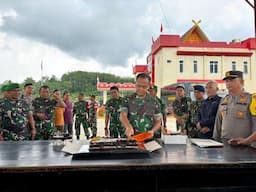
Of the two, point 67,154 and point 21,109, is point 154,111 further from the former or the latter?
point 21,109

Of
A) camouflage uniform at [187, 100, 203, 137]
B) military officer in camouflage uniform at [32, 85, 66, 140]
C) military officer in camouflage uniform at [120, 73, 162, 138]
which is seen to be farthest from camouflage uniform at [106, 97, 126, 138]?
military officer in camouflage uniform at [120, 73, 162, 138]

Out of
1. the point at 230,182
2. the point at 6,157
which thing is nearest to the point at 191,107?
the point at 230,182

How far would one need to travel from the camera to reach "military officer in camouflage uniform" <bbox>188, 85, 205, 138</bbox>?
3740 mm

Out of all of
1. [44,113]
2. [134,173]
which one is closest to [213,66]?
[44,113]

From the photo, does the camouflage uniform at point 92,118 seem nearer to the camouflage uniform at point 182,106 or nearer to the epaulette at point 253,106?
the camouflage uniform at point 182,106

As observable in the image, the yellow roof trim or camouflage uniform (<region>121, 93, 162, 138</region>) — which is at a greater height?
the yellow roof trim

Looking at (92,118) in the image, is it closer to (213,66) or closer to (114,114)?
(114,114)

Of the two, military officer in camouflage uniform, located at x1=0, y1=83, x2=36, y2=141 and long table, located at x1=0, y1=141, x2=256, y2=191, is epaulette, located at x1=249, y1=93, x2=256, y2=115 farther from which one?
military officer in camouflage uniform, located at x1=0, y1=83, x2=36, y2=141

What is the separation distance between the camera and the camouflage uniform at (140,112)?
2.47 metres

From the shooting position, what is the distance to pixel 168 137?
208 centimetres

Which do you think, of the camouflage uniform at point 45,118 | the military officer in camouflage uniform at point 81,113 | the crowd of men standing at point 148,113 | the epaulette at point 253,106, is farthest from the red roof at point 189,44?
the epaulette at point 253,106

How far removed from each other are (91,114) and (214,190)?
5357 mm

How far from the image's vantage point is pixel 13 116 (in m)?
3.16

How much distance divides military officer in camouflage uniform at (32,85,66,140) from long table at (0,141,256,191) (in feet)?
7.99
